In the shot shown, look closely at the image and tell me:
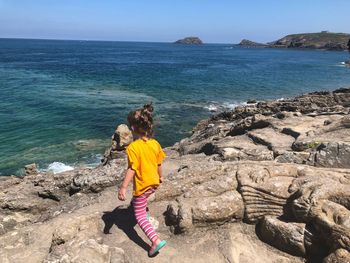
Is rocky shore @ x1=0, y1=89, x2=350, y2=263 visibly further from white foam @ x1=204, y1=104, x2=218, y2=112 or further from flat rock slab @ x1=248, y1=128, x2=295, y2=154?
white foam @ x1=204, y1=104, x2=218, y2=112

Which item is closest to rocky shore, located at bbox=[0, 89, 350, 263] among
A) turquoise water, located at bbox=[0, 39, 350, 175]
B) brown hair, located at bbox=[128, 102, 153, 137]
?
brown hair, located at bbox=[128, 102, 153, 137]

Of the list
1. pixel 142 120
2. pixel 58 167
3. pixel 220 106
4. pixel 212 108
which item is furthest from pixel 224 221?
pixel 220 106

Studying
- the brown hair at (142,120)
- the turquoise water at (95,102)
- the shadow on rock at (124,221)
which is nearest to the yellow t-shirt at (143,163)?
the brown hair at (142,120)

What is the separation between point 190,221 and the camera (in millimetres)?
9688

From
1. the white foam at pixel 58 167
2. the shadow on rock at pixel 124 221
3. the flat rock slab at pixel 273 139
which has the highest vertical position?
the flat rock slab at pixel 273 139

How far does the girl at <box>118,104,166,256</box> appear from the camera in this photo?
8.80 metres

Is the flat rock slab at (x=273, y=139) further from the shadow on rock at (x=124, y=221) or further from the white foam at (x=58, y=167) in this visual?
the white foam at (x=58, y=167)

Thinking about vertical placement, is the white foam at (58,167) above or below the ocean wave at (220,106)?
below

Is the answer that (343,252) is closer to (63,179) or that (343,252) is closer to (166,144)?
(63,179)

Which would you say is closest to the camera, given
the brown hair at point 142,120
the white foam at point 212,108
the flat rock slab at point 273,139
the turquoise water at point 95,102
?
the brown hair at point 142,120

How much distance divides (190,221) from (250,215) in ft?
5.20

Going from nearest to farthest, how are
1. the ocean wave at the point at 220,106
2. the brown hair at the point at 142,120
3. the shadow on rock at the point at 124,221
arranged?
the brown hair at the point at 142,120 → the shadow on rock at the point at 124,221 → the ocean wave at the point at 220,106

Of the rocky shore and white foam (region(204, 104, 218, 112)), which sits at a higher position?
the rocky shore

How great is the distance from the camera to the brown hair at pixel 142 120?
28.7 feet
